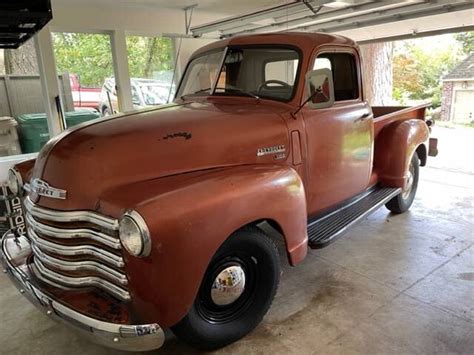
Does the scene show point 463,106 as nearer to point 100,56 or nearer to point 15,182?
point 100,56

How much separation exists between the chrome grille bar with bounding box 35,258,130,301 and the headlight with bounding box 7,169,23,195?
67cm

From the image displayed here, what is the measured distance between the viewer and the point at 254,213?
1.96 meters

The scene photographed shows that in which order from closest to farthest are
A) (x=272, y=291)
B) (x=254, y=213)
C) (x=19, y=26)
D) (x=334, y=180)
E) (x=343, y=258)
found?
1. (x=254, y=213)
2. (x=272, y=291)
3. (x=334, y=180)
4. (x=343, y=258)
5. (x=19, y=26)

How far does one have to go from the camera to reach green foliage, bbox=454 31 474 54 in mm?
20688

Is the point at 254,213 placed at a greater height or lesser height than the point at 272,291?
greater

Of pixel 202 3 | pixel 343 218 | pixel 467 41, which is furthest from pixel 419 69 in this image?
pixel 343 218

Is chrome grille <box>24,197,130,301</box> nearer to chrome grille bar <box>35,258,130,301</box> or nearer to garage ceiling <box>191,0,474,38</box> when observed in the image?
chrome grille bar <box>35,258,130,301</box>

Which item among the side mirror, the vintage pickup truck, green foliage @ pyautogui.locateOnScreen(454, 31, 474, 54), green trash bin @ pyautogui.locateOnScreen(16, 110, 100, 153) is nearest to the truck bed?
the vintage pickup truck

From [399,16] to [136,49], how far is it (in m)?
4.27

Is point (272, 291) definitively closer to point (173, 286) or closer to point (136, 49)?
point (173, 286)

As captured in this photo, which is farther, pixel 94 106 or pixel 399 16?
pixel 94 106

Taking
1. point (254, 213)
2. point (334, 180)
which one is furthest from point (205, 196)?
point (334, 180)

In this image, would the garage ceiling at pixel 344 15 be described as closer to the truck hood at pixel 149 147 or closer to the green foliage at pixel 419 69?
the truck hood at pixel 149 147

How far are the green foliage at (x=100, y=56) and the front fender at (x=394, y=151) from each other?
14.4 ft
